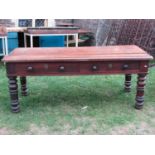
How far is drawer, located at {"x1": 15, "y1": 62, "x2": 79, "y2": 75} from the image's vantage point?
9.85ft

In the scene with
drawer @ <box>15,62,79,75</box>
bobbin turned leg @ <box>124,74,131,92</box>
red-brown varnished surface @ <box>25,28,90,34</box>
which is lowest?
bobbin turned leg @ <box>124,74,131,92</box>

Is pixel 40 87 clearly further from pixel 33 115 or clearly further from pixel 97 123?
pixel 97 123

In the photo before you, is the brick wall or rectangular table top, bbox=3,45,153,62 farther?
the brick wall

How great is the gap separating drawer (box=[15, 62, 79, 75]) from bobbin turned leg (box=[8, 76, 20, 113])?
0.12m

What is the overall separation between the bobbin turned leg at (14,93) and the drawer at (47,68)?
0.40 feet

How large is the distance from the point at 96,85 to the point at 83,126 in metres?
1.47

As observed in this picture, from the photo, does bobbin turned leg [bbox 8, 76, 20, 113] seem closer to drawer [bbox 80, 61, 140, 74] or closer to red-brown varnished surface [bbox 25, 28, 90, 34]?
drawer [bbox 80, 61, 140, 74]

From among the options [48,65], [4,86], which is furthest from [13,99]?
[4,86]

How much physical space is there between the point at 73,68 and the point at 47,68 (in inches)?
11.4

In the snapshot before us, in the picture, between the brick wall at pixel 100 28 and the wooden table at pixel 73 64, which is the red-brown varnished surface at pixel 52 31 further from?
the wooden table at pixel 73 64

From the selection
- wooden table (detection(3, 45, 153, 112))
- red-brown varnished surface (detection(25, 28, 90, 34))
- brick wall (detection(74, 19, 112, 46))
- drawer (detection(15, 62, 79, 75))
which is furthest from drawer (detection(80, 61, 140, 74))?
brick wall (detection(74, 19, 112, 46))

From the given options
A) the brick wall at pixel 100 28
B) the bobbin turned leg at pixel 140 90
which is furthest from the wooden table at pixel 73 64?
the brick wall at pixel 100 28

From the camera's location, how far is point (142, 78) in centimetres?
315

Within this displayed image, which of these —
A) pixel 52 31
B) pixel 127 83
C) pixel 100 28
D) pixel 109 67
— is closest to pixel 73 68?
pixel 109 67
